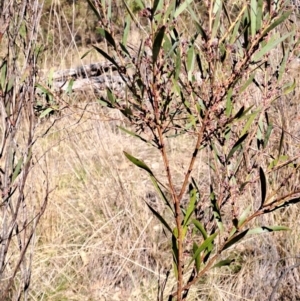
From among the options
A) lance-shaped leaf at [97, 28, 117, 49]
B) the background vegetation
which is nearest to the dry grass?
the background vegetation

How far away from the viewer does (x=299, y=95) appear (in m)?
2.45

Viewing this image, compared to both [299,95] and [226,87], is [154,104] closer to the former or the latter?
[226,87]

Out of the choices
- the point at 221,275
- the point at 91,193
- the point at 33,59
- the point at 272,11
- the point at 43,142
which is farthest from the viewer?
the point at 43,142

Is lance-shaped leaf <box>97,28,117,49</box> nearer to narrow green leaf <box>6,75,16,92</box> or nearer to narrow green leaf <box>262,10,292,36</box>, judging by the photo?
narrow green leaf <box>262,10,292,36</box>

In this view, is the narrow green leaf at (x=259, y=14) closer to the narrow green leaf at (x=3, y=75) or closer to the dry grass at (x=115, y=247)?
the narrow green leaf at (x=3, y=75)

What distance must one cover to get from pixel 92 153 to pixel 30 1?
187 cm

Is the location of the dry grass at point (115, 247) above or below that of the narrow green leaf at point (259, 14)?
below

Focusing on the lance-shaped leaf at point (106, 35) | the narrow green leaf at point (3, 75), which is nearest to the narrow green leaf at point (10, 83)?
the narrow green leaf at point (3, 75)

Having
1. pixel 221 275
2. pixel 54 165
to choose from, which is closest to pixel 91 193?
pixel 54 165

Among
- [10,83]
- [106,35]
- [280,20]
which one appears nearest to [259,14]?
[280,20]

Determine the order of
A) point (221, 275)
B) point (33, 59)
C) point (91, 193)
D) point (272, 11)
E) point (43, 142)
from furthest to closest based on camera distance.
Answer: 1. point (43, 142)
2. point (91, 193)
3. point (221, 275)
4. point (33, 59)
5. point (272, 11)

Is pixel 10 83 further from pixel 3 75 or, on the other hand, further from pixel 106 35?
pixel 106 35

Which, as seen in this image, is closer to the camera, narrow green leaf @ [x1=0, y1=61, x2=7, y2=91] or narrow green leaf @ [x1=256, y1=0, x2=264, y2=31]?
narrow green leaf @ [x1=256, y1=0, x2=264, y2=31]

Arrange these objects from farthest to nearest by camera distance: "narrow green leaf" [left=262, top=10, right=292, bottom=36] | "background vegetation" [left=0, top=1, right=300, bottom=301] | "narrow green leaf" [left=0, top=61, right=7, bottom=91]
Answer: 1. "background vegetation" [left=0, top=1, right=300, bottom=301]
2. "narrow green leaf" [left=0, top=61, right=7, bottom=91]
3. "narrow green leaf" [left=262, top=10, right=292, bottom=36]
